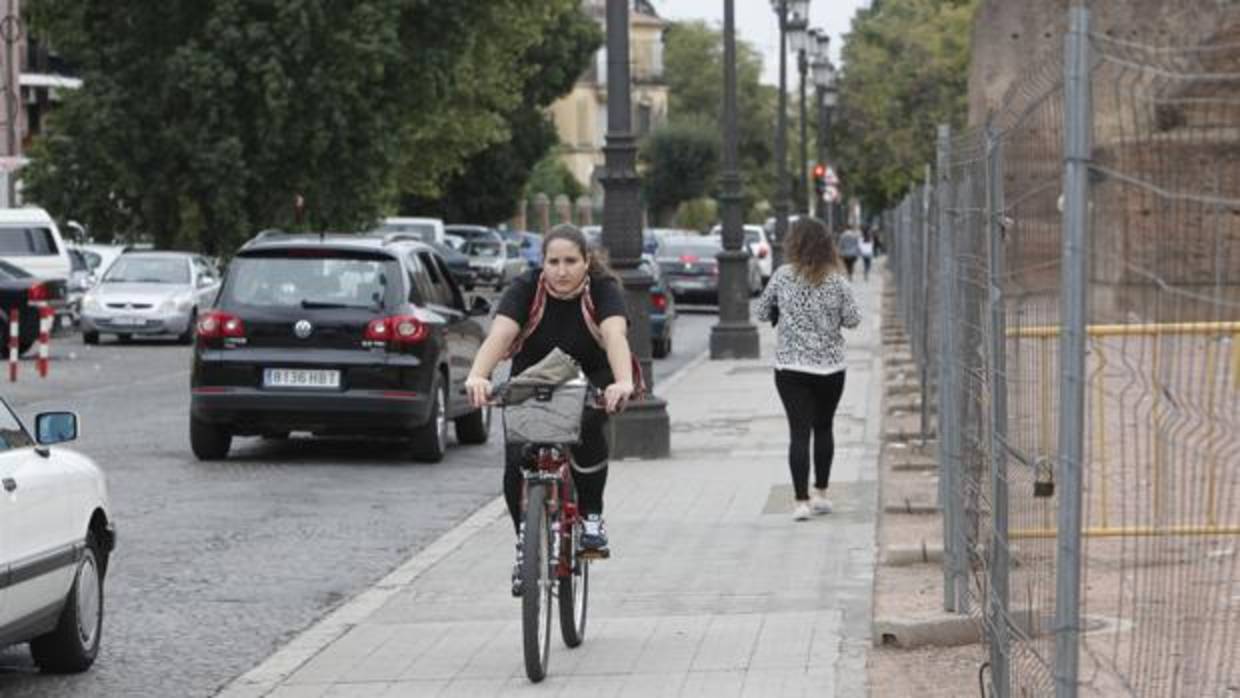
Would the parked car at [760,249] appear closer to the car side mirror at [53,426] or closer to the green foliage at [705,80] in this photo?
the car side mirror at [53,426]

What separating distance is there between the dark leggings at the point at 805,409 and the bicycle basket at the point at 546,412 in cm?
509

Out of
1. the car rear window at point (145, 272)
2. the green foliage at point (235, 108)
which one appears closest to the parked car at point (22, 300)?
the car rear window at point (145, 272)

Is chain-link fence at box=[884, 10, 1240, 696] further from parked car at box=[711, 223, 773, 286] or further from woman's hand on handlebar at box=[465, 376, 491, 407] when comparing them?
parked car at box=[711, 223, 773, 286]

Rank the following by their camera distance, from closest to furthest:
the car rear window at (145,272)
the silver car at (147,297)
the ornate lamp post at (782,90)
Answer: the silver car at (147,297), the car rear window at (145,272), the ornate lamp post at (782,90)

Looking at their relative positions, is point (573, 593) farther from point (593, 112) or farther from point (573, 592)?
point (593, 112)

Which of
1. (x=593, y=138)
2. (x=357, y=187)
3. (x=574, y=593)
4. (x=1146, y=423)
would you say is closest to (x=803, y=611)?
(x=574, y=593)

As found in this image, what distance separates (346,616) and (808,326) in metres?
3.70

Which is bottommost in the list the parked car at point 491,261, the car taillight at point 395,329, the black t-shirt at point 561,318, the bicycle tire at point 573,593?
the parked car at point 491,261

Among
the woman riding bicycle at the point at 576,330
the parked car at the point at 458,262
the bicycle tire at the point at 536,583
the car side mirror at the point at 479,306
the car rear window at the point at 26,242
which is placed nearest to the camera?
the bicycle tire at the point at 536,583

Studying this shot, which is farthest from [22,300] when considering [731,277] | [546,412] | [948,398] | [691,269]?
[546,412]

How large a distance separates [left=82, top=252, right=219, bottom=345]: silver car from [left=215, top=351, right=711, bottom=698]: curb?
24823 mm

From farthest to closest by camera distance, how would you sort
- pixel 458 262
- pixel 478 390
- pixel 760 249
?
1. pixel 760 249
2. pixel 458 262
3. pixel 478 390

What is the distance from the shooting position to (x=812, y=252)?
14.5 m

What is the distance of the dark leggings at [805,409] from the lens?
14422 millimetres
